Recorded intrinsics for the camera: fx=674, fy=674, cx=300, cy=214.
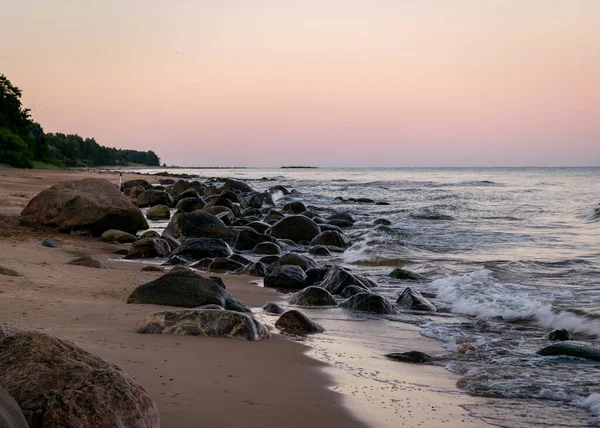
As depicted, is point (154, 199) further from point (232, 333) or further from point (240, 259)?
point (232, 333)

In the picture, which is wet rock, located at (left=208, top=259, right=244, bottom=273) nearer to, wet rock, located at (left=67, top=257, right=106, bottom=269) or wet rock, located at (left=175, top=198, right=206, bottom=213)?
wet rock, located at (left=67, top=257, right=106, bottom=269)

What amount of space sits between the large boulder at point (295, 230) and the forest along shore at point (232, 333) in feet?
12.5

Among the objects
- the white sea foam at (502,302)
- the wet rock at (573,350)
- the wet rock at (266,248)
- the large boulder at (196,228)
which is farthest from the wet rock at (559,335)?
the large boulder at (196,228)

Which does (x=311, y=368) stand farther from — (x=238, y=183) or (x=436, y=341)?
(x=238, y=183)

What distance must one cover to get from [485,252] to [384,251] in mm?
2195

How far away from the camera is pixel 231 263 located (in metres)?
11.6

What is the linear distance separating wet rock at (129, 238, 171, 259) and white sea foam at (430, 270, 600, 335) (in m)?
5.08

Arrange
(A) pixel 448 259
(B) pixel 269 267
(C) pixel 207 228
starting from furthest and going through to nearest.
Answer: (C) pixel 207 228, (A) pixel 448 259, (B) pixel 269 267

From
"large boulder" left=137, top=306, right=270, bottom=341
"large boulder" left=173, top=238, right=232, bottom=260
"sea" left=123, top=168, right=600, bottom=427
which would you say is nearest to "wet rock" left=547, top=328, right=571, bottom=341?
"sea" left=123, top=168, right=600, bottom=427

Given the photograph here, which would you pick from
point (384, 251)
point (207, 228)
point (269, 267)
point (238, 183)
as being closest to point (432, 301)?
point (269, 267)

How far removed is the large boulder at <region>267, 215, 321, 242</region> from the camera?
53.9ft

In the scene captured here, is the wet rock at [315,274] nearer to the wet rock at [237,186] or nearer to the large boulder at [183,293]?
the large boulder at [183,293]

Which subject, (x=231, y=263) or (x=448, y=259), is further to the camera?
(x=448, y=259)

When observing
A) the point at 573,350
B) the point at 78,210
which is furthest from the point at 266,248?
the point at 573,350
